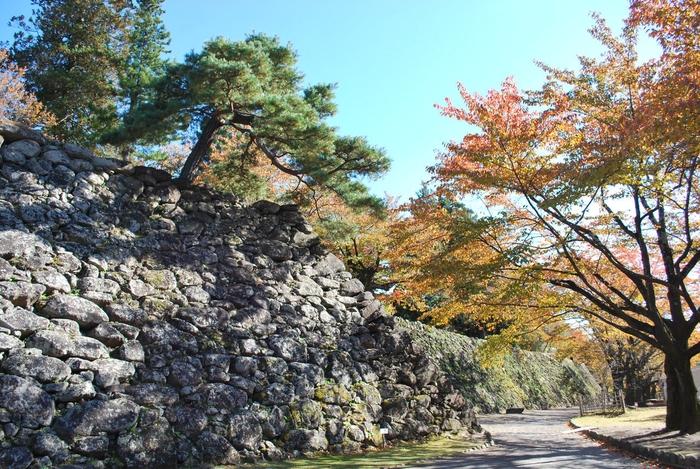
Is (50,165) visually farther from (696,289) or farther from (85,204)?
(696,289)

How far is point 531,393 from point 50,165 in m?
21.1

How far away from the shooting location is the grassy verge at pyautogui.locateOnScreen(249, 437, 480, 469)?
591 centimetres

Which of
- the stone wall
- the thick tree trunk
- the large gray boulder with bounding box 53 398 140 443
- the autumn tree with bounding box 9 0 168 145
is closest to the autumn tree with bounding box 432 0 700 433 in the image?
the thick tree trunk

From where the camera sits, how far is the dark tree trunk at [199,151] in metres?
9.11

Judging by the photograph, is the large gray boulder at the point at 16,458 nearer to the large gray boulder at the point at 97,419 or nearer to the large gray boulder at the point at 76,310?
the large gray boulder at the point at 97,419

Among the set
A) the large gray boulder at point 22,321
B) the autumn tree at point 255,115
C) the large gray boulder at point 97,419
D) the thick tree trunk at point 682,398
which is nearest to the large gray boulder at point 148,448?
the large gray boulder at point 97,419

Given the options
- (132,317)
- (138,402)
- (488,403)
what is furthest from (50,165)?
(488,403)

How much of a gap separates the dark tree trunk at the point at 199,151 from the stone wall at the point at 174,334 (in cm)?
96

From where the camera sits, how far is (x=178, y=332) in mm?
6594

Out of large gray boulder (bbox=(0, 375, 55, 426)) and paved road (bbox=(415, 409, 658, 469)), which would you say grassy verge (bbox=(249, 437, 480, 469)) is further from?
large gray boulder (bbox=(0, 375, 55, 426))

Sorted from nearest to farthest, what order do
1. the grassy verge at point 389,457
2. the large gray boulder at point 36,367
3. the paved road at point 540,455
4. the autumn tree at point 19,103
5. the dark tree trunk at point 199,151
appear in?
the large gray boulder at point 36,367, the grassy verge at point 389,457, the paved road at point 540,455, the dark tree trunk at point 199,151, the autumn tree at point 19,103

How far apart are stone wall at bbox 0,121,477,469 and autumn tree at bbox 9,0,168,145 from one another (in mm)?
9139

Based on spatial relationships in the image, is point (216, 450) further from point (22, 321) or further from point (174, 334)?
point (22, 321)

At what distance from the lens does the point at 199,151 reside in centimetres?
950
